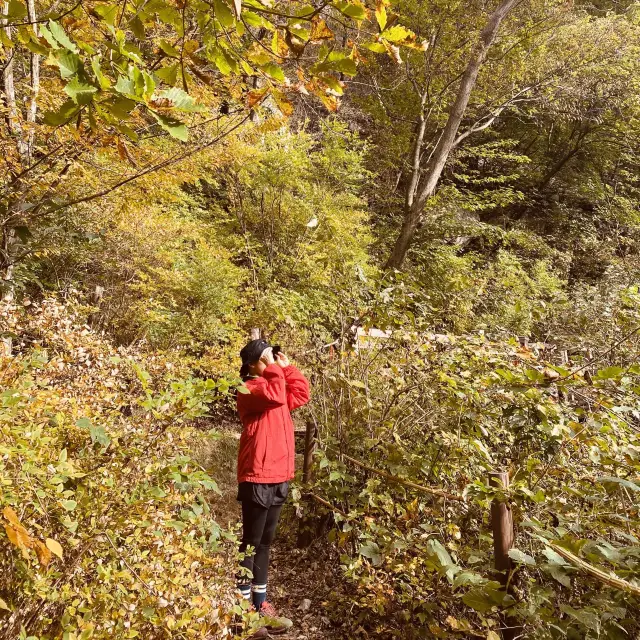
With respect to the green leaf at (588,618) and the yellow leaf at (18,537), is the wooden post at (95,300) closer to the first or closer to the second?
the yellow leaf at (18,537)

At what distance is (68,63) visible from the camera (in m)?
0.91

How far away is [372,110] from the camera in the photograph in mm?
13094

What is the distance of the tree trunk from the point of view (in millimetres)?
9773

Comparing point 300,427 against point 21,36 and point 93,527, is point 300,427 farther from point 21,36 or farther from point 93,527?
point 21,36

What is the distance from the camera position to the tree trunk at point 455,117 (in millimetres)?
9773

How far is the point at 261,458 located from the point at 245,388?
3.88 ft

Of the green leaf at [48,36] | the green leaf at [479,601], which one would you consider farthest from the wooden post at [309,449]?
the green leaf at [48,36]

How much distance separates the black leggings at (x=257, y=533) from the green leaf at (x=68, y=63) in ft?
8.75

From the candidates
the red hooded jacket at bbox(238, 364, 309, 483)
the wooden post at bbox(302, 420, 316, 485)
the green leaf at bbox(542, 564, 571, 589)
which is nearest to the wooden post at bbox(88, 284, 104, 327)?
the wooden post at bbox(302, 420, 316, 485)

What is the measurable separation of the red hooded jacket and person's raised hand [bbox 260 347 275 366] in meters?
0.10

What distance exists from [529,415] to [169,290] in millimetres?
5375

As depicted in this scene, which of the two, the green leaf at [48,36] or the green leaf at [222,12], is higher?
the green leaf at [222,12]

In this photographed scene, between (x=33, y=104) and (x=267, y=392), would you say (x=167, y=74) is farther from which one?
(x=33, y=104)

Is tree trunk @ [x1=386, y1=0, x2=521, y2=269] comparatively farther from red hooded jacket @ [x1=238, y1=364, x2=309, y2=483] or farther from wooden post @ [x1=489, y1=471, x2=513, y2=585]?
wooden post @ [x1=489, y1=471, x2=513, y2=585]
